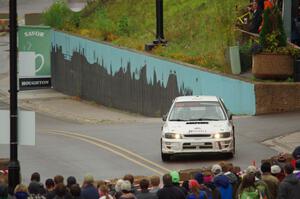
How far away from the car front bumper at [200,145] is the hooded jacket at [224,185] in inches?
354

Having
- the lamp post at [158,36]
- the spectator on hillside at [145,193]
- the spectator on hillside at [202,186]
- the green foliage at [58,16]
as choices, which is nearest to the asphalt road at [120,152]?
the spectator on hillside at [202,186]

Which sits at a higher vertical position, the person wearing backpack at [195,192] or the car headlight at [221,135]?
the person wearing backpack at [195,192]

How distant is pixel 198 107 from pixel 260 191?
1129 centimetres

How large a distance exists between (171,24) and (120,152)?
2150 cm

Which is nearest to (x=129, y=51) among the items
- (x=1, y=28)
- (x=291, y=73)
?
(x=291, y=73)

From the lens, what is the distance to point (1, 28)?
80000 millimetres

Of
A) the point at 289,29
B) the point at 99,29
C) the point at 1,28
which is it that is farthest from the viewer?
the point at 1,28

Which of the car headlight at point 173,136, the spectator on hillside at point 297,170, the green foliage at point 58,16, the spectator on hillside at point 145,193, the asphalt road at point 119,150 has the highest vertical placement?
the green foliage at point 58,16

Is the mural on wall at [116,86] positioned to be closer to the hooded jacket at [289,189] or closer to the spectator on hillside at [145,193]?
the spectator on hillside at [145,193]

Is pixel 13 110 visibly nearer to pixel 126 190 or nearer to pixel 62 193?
pixel 62 193

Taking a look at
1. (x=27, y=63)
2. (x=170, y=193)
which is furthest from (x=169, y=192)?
(x=27, y=63)

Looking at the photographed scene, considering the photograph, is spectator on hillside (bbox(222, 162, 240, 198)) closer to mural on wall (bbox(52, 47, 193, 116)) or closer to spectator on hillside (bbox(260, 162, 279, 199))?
spectator on hillside (bbox(260, 162, 279, 199))

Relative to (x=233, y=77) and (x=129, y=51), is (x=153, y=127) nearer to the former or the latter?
(x=233, y=77)

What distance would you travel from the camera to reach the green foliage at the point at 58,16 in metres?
57.2
